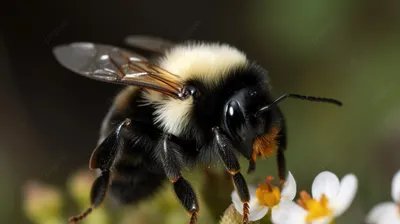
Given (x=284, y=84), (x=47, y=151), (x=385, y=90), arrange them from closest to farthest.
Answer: (x=385, y=90)
(x=284, y=84)
(x=47, y=151)

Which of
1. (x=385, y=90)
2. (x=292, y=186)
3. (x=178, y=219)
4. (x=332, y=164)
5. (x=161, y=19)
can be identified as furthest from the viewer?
(x=161, y=19)

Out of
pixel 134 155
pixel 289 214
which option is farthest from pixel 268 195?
pixel 134 155

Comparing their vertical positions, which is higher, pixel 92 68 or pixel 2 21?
pixel 92 68

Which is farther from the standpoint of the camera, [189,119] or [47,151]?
[47,151]

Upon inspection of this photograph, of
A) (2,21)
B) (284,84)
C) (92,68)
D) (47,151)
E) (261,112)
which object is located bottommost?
(47,151)

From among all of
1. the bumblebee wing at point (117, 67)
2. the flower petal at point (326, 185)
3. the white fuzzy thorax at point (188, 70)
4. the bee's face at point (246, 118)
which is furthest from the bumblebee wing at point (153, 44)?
the flower petal at point (326, 185)

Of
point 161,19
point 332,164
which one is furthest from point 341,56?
point 161,19

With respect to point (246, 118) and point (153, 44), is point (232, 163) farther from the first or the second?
point (153, 44)

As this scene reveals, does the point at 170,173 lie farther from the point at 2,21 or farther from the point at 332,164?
the point at 2,21
